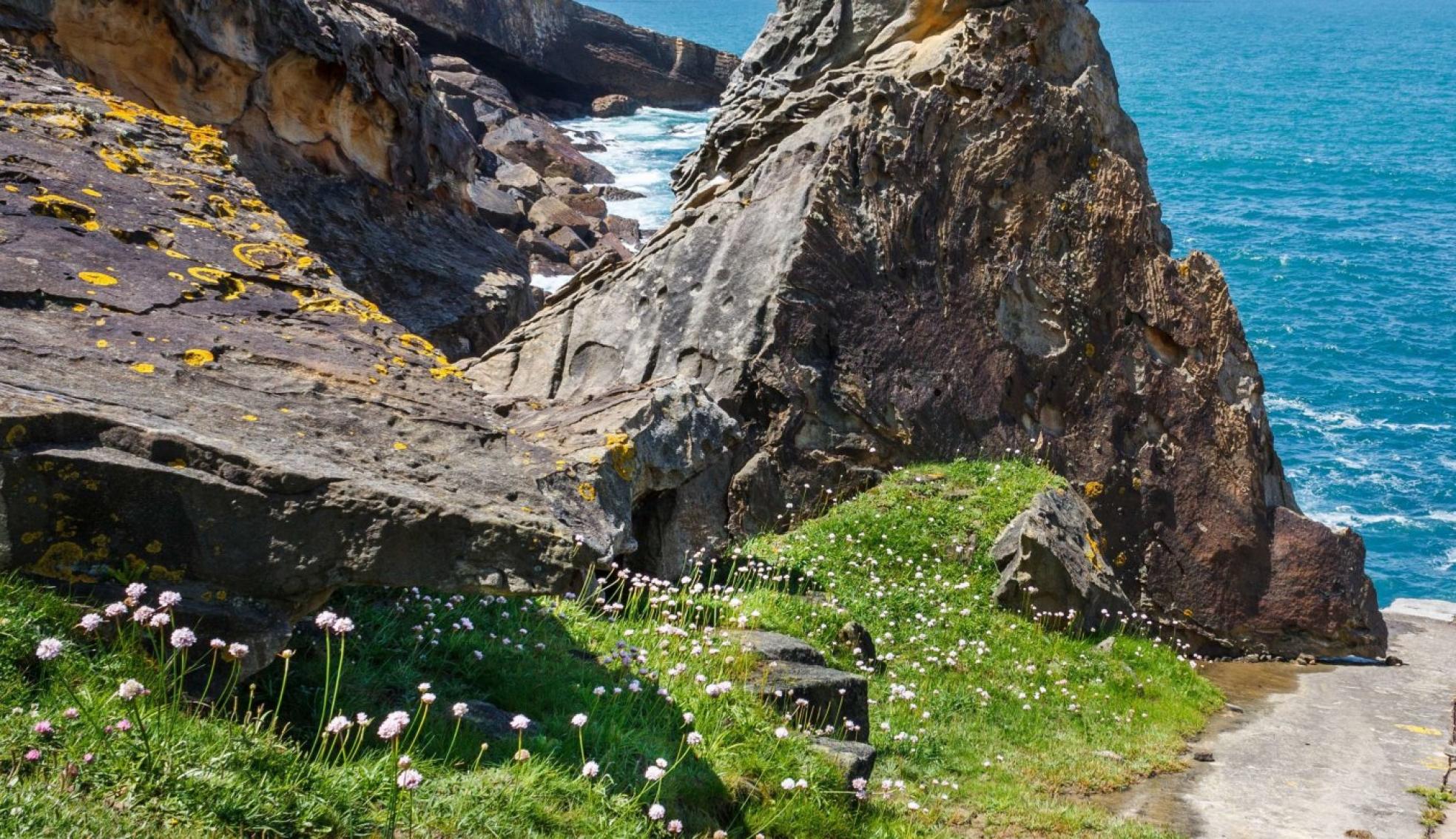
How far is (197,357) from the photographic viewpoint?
6047 mm

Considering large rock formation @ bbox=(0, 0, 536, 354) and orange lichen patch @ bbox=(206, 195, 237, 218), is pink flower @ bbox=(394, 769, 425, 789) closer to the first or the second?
orange lichen patch @ bbox=(206, 195, 237, 218)

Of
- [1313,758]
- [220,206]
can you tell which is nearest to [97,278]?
[220,206]

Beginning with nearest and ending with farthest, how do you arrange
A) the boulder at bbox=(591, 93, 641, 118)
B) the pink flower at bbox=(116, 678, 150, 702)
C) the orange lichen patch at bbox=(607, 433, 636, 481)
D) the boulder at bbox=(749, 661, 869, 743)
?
1. the pink flower at bbox=(116, 678, 150, 702)
2. the boulder at bbox=(749, 661, 869, 743)
3. the orange lichen patch at bbox=(607, 433, 636, 481)
4. the boulder at bbox=(591, 93, 641, 118)

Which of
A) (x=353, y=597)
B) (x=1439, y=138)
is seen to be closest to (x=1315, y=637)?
(x=353, y=597)

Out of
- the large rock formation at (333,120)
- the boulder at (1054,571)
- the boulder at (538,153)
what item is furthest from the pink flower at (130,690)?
the boulder at (538,153)

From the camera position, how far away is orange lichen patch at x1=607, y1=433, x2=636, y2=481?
31.7 ft

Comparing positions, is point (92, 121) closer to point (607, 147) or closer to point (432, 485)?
point (432, 485)

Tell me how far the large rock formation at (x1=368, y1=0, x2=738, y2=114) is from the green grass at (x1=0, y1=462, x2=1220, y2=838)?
182 feet

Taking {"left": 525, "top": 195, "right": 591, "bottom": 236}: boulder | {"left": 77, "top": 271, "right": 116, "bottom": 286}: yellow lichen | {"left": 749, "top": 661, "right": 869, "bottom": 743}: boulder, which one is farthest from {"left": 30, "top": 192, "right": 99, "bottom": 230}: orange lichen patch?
{"left": 525, "top": 195, "right": 591, "bottom": 236}: boulder

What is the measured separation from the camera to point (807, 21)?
21.1 m

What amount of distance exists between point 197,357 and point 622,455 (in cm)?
415

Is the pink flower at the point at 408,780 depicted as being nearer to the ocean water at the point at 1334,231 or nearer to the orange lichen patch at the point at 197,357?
the orange lichen patch at the point at 197,357

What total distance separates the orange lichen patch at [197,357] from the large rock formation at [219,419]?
0.6 inches

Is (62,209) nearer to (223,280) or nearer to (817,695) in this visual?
(223,280)
